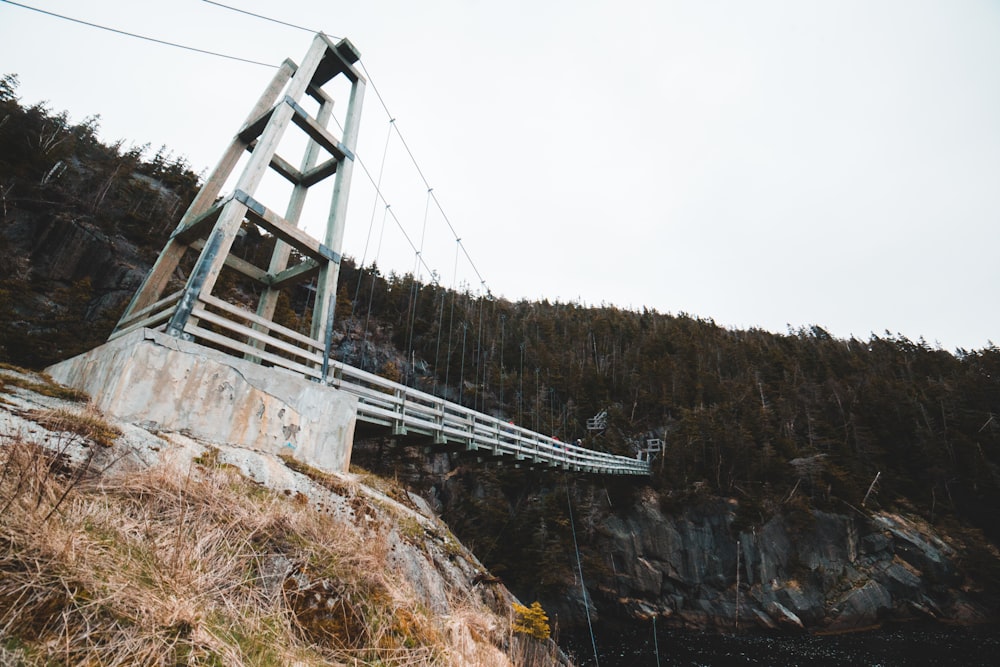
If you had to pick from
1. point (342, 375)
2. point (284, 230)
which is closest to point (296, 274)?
point (284, 230)

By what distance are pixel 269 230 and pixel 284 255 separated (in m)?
1.80

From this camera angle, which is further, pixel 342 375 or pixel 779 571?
pixel 779 571

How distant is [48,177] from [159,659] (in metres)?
44.7

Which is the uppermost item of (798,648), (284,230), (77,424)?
(284,230)

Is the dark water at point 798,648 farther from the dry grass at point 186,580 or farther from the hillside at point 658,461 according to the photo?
→ the dry grass at point 186,580

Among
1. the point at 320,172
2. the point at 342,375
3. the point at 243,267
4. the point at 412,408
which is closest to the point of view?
the point at 243,267

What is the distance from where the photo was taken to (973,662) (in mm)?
17234

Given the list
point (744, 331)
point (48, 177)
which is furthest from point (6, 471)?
point (744, 331)

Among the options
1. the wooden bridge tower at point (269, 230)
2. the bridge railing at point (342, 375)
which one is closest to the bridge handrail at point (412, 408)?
the bridge railing at point (342, 375)

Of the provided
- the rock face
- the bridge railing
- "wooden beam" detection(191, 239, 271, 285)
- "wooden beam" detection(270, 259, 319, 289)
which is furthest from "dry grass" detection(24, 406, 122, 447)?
the rock face

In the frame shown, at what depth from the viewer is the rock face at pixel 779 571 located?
2345 cm

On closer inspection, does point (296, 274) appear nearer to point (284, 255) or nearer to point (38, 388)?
point (284, 255)

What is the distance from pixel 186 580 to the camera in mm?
2430

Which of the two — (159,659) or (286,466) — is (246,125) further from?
(159,659)
